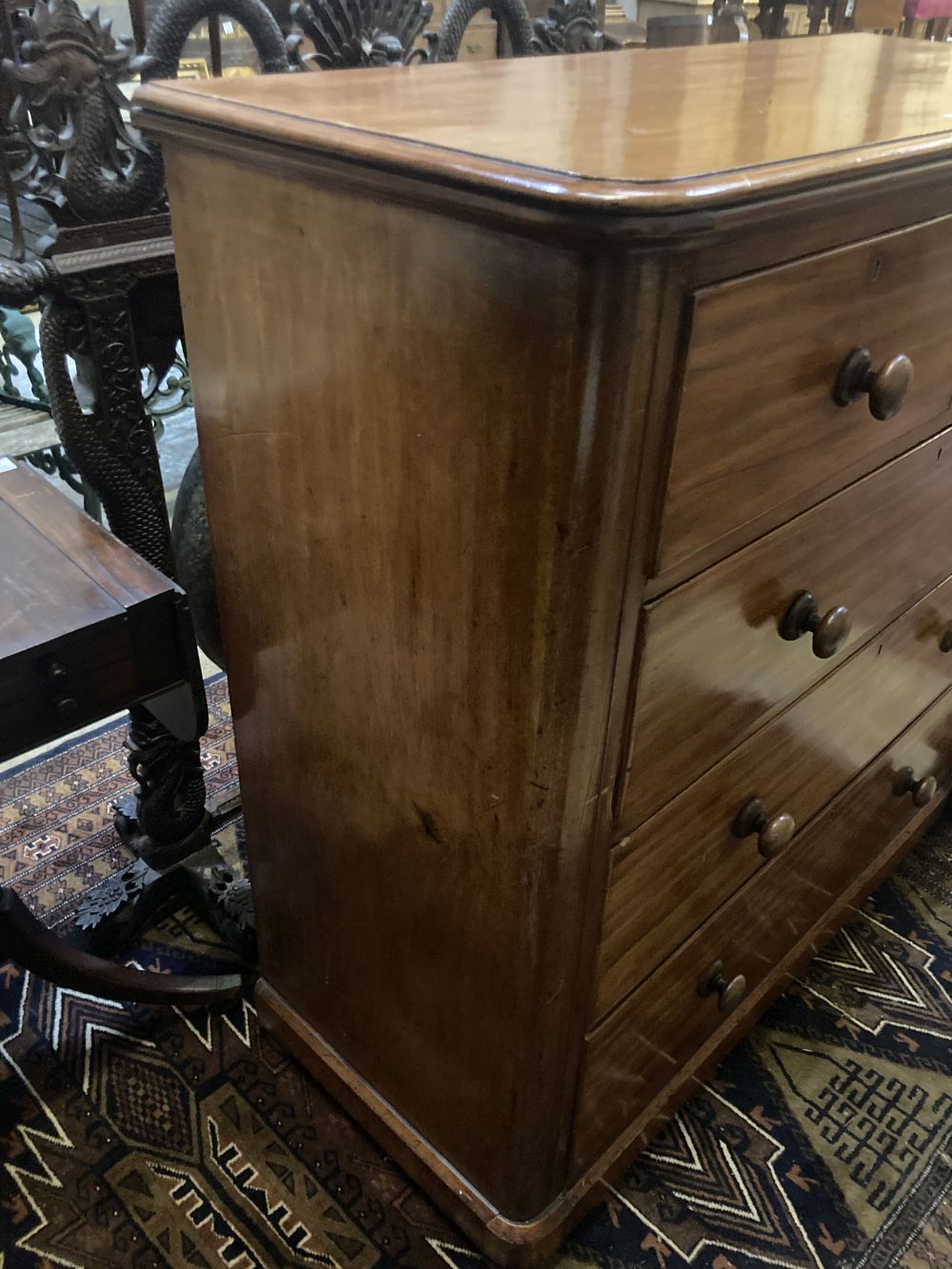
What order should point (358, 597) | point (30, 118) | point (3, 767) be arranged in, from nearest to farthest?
point (358, 597)
point (30, 118)
point (3, 767)

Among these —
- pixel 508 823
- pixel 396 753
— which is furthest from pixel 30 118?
pixel 508 823

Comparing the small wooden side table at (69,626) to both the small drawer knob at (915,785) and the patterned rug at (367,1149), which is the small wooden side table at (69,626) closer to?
the patterned rug at (367,1149)

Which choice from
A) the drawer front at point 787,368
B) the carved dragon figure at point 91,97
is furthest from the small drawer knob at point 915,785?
the carved dragon figure at point 91,97

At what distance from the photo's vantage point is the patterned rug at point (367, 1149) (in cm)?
108

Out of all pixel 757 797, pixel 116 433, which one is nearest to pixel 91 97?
pixel 116 433

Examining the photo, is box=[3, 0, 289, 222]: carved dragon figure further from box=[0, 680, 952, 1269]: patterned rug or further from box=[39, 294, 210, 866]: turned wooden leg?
box=[0, 680, 952, 1269]: patterned rug

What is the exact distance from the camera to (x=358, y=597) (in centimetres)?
78

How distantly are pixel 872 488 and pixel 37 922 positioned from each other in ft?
3.35

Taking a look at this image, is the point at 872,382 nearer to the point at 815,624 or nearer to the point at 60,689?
the point at 815,624

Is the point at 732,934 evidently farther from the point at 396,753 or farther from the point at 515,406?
the point at 515,406

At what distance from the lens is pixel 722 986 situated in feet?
3.52

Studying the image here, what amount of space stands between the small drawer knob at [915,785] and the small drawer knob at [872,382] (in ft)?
2.39

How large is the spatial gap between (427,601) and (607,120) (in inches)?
13.5

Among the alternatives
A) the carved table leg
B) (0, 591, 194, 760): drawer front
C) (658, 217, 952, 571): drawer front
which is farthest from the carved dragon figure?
(658, 217, 952, 571): drawer front
